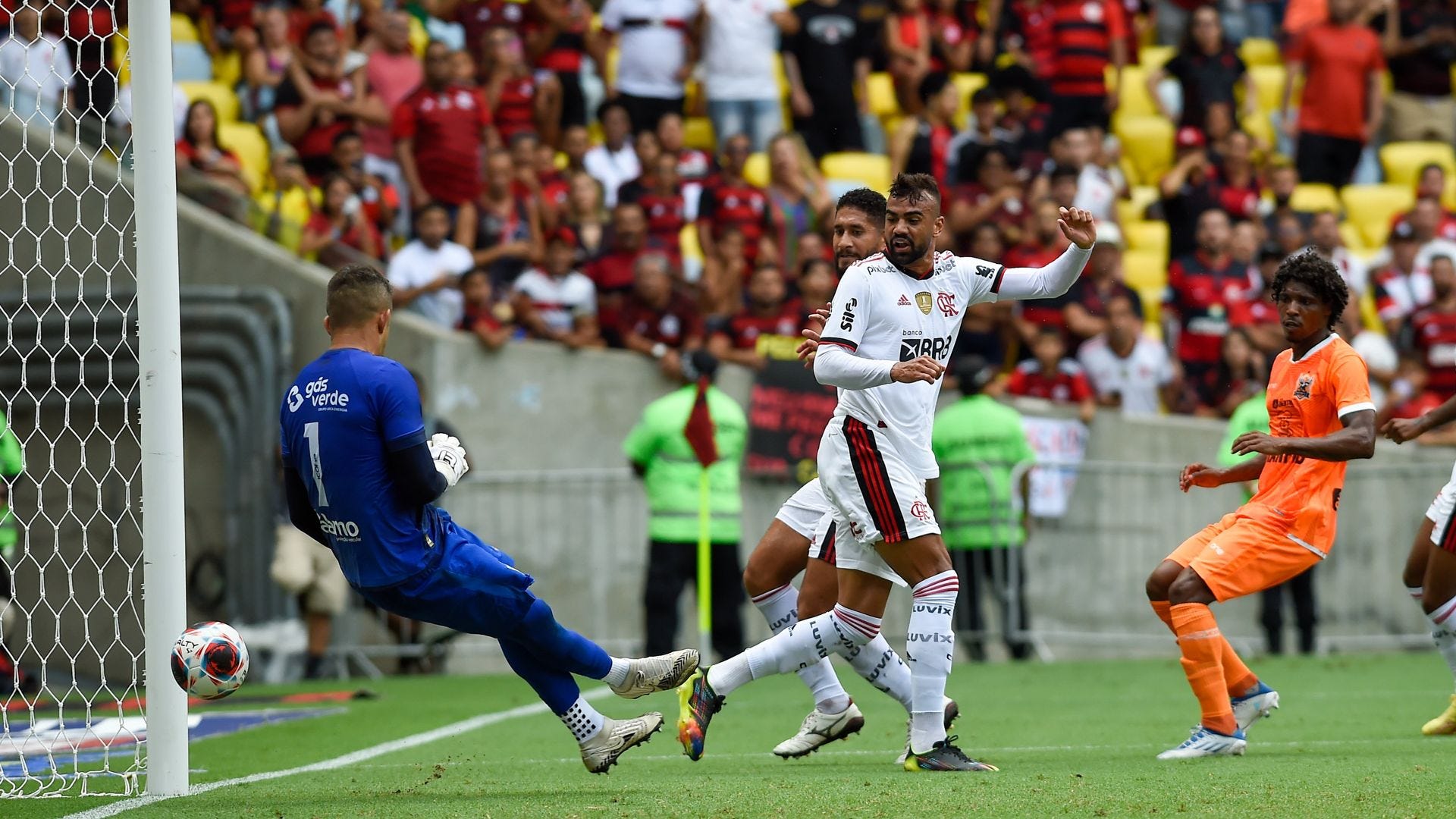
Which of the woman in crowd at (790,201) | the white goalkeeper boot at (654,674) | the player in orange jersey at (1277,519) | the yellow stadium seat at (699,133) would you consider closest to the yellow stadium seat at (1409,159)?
the woman in crowd at (790,201)

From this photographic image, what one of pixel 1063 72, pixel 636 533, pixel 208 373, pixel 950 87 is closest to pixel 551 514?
pixel 636 533

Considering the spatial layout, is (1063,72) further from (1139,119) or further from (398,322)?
(398,322)

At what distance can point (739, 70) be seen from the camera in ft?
60.2

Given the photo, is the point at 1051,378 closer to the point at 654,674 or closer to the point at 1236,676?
the point at 1236,676

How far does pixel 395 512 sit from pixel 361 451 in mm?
257

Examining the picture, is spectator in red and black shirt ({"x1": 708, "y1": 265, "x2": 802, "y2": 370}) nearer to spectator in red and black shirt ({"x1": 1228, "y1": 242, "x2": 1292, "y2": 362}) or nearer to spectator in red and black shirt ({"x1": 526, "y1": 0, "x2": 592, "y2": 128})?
spectator in red and black shirt ({"x1": 526, "y1": 0, "x2": 592, "y2": 128})

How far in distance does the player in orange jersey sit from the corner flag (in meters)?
5.71

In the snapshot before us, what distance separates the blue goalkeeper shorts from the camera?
21.7 ft

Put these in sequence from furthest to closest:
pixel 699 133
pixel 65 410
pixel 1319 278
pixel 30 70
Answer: pixel 699 133
pixel 30 70
pixel 65 410
pixel 1319 278

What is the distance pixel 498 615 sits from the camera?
6.68 metres

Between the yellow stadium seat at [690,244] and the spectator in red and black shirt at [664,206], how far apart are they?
0.22 feet

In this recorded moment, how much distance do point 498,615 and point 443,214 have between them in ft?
29.9

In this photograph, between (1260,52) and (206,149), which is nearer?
(206,149)

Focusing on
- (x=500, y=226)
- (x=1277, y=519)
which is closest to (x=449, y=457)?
(x=1277, y=519)
